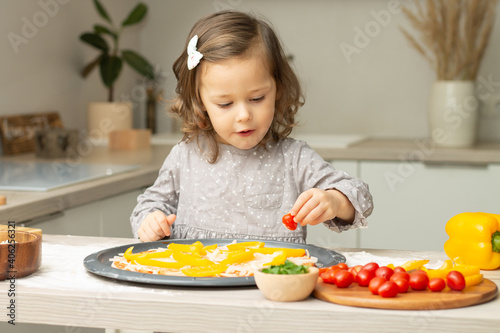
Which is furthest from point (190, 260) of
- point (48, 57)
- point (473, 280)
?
point (48, 57)

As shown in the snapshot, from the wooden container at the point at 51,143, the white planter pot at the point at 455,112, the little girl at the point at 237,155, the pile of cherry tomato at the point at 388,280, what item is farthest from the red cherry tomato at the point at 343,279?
the white planter pot at the point at 455,112

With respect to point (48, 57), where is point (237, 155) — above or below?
below

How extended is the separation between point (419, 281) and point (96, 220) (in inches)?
50.6

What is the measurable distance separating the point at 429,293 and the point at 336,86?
7.87ft

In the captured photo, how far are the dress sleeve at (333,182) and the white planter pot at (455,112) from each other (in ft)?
4.66

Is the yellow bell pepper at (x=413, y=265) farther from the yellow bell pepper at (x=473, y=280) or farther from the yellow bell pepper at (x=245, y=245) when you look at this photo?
the yellow bell pepper at (x=245, y=245)

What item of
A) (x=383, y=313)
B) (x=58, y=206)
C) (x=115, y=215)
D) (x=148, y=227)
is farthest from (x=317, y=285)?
(x=115, y=215)

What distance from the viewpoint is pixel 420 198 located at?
2555mm

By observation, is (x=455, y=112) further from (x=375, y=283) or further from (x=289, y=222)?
(x=375, y=283)

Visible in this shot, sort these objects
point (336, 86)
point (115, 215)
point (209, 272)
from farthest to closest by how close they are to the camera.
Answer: point (336, 86) < point (115, 215) < point (209, 272)

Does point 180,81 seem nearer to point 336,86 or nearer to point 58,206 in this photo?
point 58,206

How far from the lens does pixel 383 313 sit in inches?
30.9

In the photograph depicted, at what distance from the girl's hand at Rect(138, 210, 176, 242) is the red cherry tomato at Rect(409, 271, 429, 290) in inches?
19.8

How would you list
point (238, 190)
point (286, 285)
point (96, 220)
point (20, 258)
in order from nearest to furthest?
point (286, 285) < point (20, 258) < point (238, 190) < point (96, 220)
